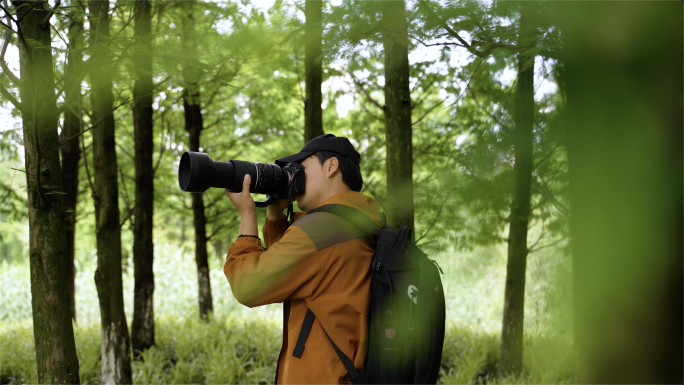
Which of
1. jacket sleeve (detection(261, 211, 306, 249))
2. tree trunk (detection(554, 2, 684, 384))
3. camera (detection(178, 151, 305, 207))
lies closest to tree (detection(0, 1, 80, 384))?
camera (detection(178, 151, 305, 207))

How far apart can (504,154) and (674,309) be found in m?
0.50

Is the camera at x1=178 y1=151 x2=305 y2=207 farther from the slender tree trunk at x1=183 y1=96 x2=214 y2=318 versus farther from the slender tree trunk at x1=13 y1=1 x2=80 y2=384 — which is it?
the slender tree trunk at x1=183 y1=96 x2=214 y2=318

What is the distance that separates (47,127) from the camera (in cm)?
280

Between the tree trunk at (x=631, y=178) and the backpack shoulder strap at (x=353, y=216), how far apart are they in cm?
107

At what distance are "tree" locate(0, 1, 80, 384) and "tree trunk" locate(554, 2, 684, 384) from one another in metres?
2.76

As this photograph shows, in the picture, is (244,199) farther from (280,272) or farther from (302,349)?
(302,349)

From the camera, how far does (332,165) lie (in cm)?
212

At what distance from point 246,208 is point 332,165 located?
1.39ft

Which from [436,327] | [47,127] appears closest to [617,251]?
[436,327]

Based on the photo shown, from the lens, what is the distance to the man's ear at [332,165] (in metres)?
2.12

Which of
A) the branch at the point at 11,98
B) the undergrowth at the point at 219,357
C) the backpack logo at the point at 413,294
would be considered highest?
the branch at the point at 11,98

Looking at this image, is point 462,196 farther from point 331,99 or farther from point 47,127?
point 331,99

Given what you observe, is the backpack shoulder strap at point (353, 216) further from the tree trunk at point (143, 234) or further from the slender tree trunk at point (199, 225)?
the slender tree trunk at point (199, 225)

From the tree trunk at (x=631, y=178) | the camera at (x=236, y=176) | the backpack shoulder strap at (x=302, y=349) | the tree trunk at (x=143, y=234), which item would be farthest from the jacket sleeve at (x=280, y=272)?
the tree trunk at (x=143, y=234)
